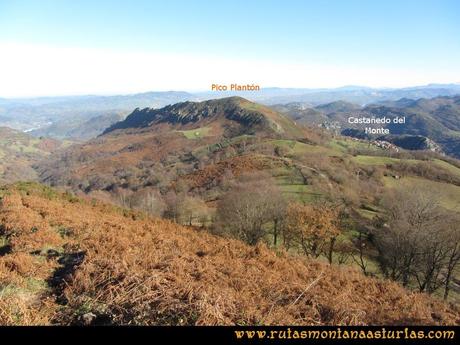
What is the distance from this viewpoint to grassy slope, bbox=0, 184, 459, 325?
867 cm

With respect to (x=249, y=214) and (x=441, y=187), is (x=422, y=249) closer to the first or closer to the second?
(x=249, y=214)

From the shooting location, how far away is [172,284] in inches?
395

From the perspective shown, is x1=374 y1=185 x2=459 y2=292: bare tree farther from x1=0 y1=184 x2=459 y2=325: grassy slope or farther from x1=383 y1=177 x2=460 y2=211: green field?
x1=383 y1=177 x2=460 y2=211: green field

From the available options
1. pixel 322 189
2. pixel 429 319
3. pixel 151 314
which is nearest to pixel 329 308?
pixel 429 319

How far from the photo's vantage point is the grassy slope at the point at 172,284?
867 centimetres

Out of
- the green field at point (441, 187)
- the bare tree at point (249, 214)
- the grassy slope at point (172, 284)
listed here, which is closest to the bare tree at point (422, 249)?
the bare tree at point (249, 214)

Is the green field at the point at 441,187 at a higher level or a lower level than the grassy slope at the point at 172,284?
lower

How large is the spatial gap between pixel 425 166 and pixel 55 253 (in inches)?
6166

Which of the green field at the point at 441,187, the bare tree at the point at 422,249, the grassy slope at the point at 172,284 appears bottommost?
the green field at the point at 441,187

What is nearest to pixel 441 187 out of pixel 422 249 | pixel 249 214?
pixel 422 249

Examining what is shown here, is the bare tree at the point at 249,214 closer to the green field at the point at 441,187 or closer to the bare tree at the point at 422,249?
the bare tree at the point at 422,249

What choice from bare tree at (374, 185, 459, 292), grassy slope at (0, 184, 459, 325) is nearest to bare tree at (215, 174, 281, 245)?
bare tree at (374, 185, 459, 292)

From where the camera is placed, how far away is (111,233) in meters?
14.4
